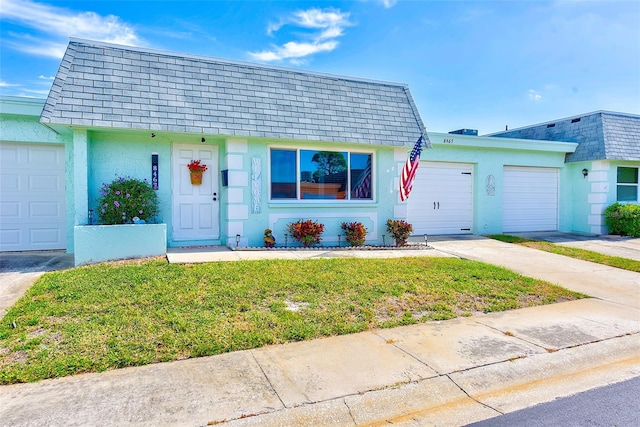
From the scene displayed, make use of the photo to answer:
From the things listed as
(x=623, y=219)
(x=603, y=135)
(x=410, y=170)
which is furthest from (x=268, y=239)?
(x=603, y=135)

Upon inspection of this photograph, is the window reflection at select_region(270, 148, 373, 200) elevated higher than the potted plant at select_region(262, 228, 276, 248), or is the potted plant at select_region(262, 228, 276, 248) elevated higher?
the window reflection at select_region(270, 148, 373, 200)

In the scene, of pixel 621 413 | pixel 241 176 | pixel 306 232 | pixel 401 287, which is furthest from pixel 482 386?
pixel 241 176

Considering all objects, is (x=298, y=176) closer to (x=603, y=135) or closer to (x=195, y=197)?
Answer: (x=195, y=197)

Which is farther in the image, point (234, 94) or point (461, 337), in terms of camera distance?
point (234, 94)

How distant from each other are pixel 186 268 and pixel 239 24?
660cm

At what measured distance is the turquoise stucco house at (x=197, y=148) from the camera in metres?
8.42

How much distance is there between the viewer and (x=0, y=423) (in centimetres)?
293

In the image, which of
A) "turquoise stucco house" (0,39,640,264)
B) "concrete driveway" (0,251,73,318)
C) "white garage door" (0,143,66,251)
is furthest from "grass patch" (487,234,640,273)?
"white garage door" (0,143,66,251)

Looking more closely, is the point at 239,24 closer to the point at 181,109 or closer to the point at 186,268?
the point at 181,109

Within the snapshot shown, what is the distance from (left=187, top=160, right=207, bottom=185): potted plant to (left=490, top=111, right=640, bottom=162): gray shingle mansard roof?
43.8 ft

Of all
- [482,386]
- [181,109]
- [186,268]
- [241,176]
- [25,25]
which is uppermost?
[25,25]

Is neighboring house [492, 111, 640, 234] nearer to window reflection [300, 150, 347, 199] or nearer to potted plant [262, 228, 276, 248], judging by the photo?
window reflection [300, 150, 347, 199]

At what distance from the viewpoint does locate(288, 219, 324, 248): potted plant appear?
9867mm

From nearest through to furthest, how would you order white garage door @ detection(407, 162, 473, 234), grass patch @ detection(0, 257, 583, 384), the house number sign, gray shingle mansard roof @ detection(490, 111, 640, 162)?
1. grass patch @ detection(0, 257, 583, 384)
2. the house number sign
3. white garage door @ detection(407, 162, 473, 234)
4. gray shingle mansard roof @ detection(490, 111, 640, 162)
